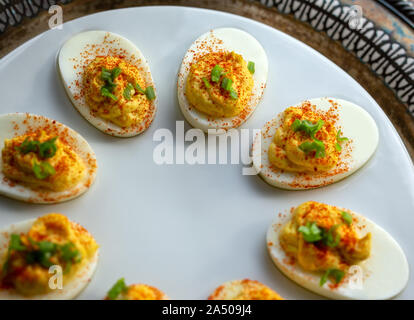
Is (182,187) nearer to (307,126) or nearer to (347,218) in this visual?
(307,126)

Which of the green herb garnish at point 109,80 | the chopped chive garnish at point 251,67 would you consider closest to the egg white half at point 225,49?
the chopped chive garnish at point 251,67

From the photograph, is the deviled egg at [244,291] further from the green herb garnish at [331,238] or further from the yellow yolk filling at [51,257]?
the yellow yolk filling at [51,257]

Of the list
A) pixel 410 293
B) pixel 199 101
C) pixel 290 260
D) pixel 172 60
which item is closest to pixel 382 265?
pixel 410 293

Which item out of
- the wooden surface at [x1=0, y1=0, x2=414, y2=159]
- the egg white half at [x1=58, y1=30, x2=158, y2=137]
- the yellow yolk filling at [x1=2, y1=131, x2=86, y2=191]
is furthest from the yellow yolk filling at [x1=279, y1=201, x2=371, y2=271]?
the yellow yolk filling at [x1=2, y1=131, x2=86, y2=191]

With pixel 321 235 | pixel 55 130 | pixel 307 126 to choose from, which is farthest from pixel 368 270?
pixel 55 130

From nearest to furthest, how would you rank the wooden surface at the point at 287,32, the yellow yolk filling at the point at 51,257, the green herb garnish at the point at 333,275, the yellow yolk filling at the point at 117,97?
the yellow yolk filling at the point at 51,257 < the green herb garnish at the point at 333,275 < the yellow yolk filling at the point at 117,97 < the wooden surface at the point at 287,32
